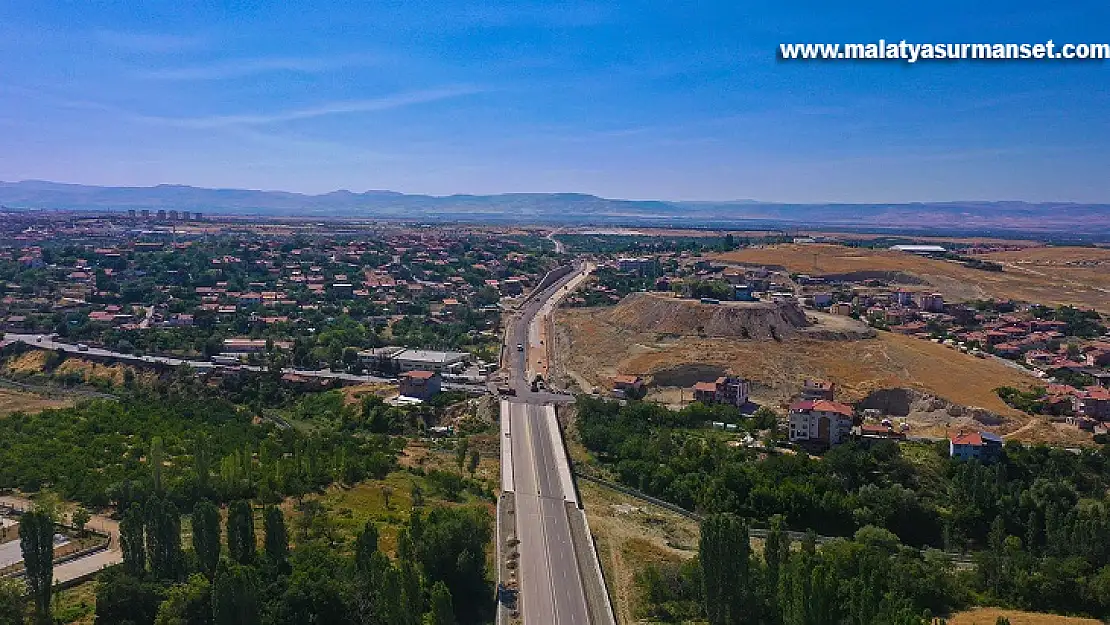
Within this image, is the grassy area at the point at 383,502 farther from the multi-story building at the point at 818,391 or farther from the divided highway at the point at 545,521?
the multi-story building at the point at 818,391

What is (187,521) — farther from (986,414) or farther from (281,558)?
(986,414)

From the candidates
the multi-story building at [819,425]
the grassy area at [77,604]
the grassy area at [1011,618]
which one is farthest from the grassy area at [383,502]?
the multi-story building at [819,425]

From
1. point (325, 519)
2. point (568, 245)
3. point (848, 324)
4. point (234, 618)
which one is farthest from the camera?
point (568, 245)

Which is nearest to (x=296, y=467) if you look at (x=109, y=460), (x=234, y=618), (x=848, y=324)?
(x=109, y=460)

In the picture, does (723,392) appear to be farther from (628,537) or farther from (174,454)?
(174,454)

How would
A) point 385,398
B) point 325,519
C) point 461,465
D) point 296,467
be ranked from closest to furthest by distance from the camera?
point 325,519, point 296,467, point 461,465, point 385,398

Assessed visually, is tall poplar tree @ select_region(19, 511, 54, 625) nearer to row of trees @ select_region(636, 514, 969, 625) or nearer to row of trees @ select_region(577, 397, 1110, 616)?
row of trees @ select_region(636, 514, 969, 625)
